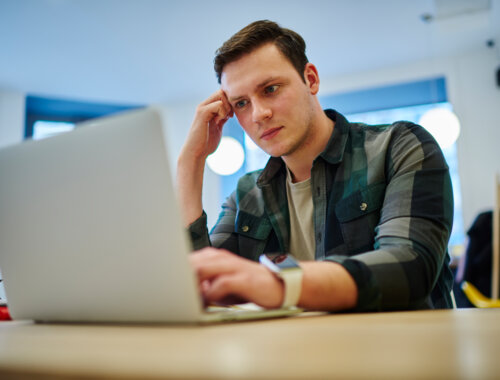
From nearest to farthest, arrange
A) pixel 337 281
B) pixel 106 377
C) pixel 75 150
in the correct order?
pixel 106 377, pixel 75 150, pixel 337 281

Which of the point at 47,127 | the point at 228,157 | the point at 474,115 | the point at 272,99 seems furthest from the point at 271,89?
the point at 47,127

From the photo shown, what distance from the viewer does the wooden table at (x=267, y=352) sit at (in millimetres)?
252

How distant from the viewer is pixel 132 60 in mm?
4523

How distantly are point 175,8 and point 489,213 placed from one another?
2.84 m

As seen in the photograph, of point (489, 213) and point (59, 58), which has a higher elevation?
point (59, 58)

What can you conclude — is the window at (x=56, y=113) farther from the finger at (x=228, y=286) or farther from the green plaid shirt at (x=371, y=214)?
the finger at (x=228, y=286)

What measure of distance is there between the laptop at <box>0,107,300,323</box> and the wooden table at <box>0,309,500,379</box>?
0.16 ft

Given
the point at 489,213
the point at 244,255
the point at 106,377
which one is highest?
the point at 106,377

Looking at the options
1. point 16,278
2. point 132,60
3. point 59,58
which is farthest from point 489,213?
point 59,58

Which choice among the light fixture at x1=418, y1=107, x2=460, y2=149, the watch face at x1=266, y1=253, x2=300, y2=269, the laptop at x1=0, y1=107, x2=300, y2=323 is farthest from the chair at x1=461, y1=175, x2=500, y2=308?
the laptop at x1=0, y1=107, x2=300, y2=323

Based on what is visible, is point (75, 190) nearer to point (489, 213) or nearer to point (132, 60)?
point (489, 213)

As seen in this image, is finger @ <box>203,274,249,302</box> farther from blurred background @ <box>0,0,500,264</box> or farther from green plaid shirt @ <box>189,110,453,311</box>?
blurred background @ <box>0,0,500,264</box>

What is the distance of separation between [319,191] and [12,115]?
486cm

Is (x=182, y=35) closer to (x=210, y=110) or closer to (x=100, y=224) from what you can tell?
(x=210, y=110)
